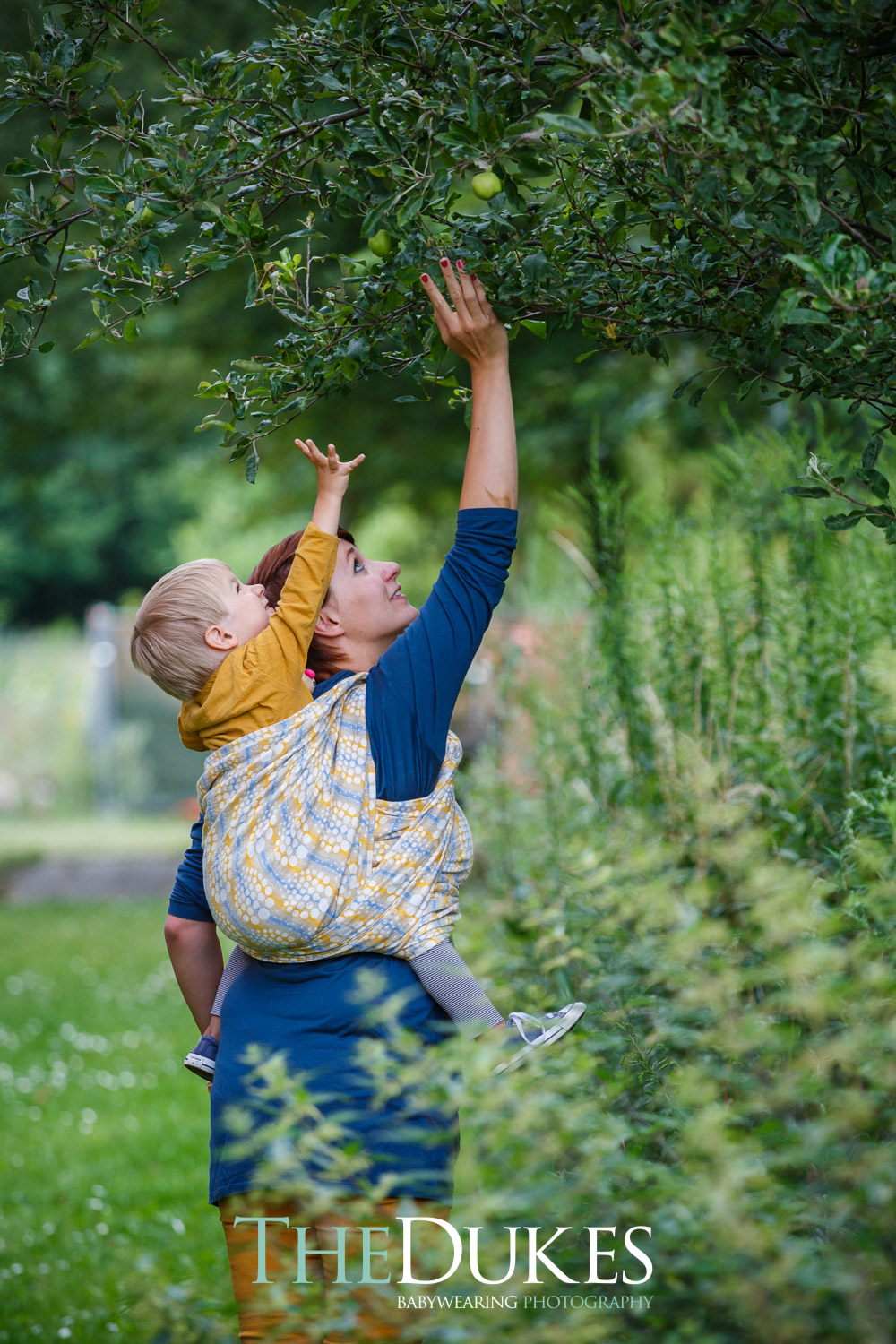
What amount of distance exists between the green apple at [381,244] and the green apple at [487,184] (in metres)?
0.16

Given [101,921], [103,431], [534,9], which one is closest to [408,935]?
[534,9]

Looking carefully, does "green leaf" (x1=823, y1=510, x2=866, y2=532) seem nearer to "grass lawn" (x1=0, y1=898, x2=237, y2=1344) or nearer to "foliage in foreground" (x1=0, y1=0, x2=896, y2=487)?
"foliage in foreground" (x1=0, y1=0, x2=896, y2=487)

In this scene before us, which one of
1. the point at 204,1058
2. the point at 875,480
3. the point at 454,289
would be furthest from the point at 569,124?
the point at 204,1058

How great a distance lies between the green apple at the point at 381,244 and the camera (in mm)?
1912

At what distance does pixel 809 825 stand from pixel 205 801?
1.62m

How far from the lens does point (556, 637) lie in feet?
15.6

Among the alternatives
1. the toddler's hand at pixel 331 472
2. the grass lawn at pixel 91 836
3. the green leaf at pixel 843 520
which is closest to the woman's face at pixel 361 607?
the toddler's hand at pixel 331 472

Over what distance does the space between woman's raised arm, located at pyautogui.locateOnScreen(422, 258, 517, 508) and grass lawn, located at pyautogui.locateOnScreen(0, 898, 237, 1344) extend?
120 centimetres

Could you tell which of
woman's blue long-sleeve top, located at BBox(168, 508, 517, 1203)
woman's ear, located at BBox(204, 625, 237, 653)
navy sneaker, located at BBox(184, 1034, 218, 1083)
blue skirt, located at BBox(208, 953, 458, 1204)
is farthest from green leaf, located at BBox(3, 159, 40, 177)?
navy sneaker, located at BBox(184, 1034, 218, 1083)

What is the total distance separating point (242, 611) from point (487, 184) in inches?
30.9

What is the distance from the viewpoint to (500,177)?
185 centimetres

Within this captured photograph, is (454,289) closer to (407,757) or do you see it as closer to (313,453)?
(313,453)

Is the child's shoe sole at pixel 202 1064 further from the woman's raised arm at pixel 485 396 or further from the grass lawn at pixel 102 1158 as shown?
the woman's raised arm at pixel 485 396

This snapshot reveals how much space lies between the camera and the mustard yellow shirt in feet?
6.52
